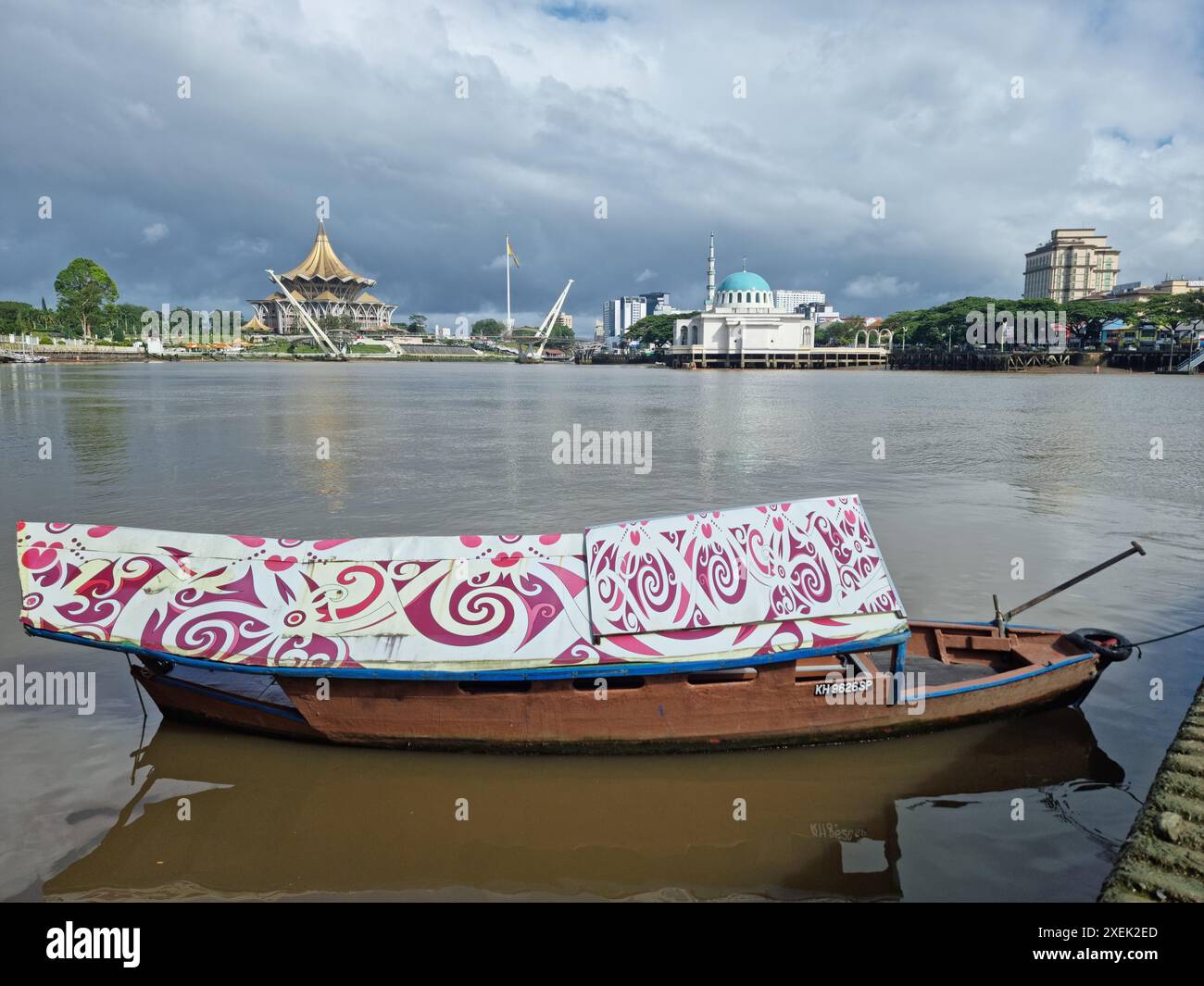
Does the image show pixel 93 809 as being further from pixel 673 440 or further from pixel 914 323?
pixel 914 323

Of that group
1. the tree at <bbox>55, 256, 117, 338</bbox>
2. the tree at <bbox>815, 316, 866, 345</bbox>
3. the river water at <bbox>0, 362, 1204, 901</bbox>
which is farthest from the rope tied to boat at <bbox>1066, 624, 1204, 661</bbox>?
the tree at <bbox>815, 316, 866, 345</bbox>

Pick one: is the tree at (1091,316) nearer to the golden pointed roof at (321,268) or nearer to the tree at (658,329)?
the tree at (658,329)

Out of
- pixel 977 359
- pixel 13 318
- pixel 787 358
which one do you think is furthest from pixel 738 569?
pixel 13 318

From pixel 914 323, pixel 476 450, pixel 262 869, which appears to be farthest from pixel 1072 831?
pixel 914 323

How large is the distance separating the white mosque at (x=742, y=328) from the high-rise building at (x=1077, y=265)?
69.2 metres

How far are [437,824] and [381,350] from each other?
479 feet

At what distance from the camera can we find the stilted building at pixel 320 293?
503 feet

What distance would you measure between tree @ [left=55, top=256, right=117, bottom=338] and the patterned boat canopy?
120314mm

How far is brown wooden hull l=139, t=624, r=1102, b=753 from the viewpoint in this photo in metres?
6.92

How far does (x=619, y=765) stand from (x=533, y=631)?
145 cm

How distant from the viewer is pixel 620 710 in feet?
22.9

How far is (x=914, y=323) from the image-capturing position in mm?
115500

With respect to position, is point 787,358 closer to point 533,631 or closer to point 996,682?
point 996,682
